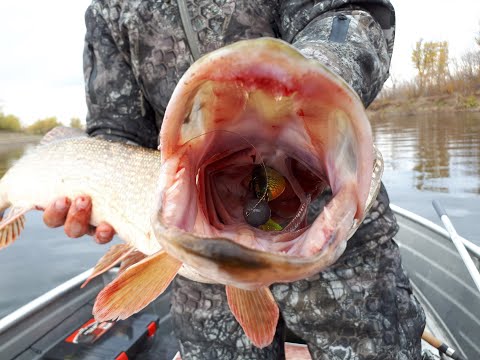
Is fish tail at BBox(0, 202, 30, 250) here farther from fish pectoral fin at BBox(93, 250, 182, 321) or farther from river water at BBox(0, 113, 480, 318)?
river water at BBox(0, 113, 480, 318)

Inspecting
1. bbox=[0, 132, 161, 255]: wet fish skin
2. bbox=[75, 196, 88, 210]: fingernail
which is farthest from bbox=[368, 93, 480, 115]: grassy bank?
bbox=[75, 196, 88, 210]: fingernail

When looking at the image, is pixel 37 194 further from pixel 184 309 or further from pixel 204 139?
pixel 204 139

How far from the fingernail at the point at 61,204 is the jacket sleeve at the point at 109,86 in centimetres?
38

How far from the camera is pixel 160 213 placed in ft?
2.36

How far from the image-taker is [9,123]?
1826 inches

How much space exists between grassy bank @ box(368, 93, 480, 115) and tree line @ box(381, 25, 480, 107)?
233 millimetres

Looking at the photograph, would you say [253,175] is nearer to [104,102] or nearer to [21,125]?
[104,102]

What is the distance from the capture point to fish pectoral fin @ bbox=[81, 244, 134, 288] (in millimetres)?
1606

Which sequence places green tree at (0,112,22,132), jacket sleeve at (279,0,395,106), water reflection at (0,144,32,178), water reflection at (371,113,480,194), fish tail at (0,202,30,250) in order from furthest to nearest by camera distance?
green tree at (0,112,22,132) < water reflection at (0,144,32,178) < water reflection at (371,113,480,194) < fish tail at (0,202,30,250) < jacket sleeve at (279,0,395,106)

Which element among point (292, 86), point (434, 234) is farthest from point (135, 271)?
point (434, 234)

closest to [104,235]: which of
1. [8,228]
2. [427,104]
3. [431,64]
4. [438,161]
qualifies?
[8,228]

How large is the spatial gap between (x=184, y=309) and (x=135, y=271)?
84 cm

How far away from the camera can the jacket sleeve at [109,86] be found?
77.9 inches

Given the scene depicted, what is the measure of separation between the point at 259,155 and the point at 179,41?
3.29 ft
